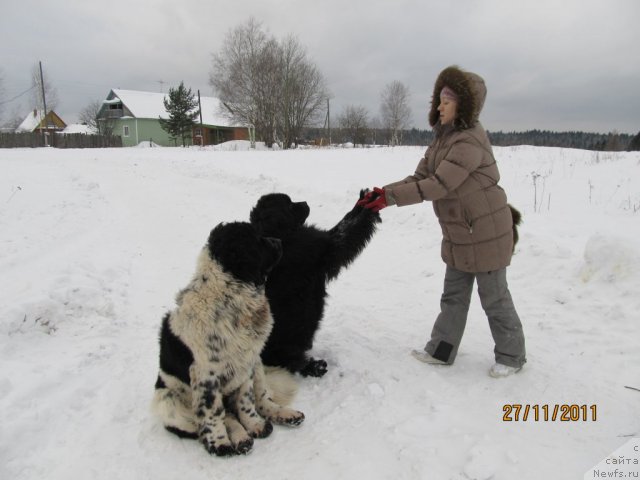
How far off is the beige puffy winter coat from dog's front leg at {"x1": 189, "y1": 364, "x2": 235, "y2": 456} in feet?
6.07

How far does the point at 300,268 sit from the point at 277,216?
464mm

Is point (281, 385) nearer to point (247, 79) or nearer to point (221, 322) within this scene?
point (221, 322)

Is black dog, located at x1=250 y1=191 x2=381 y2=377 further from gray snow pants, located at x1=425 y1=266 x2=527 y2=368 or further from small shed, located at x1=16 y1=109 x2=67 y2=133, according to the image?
small shed, located at x1=16 y1=109 x2=67 y2=133

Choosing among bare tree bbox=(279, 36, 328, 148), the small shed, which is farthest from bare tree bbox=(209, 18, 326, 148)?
the small shed

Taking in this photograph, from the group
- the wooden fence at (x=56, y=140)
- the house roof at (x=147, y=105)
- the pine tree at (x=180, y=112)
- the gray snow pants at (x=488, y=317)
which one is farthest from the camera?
the house roof at (x=147, y=105)

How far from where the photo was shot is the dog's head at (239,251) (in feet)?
8.32

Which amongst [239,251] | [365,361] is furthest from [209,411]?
[365,361]

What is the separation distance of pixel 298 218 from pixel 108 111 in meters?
60.2

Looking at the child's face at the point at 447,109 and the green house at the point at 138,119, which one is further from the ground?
the green house at the point at 138,119

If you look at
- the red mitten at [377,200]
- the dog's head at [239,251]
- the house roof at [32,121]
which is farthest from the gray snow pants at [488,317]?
the house roof at [32,121]

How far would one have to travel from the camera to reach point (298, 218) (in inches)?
138

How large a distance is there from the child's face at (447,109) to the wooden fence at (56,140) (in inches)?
1481

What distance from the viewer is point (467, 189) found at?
122 inches

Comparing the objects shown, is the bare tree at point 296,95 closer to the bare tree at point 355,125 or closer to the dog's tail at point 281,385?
the bare tree at point 355,125
